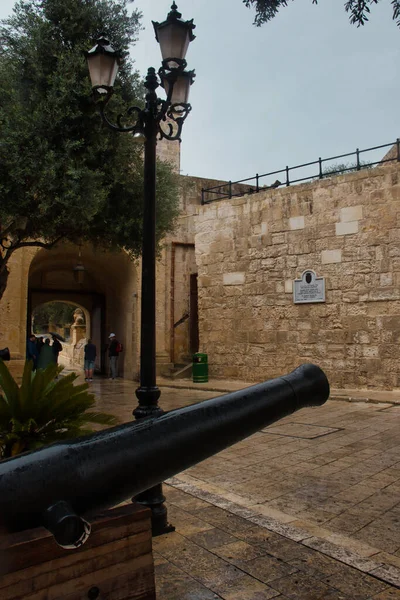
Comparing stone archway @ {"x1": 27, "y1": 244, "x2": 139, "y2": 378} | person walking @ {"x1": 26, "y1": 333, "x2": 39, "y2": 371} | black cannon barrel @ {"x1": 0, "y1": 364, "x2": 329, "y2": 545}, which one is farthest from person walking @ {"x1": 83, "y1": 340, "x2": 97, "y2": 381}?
black cannon barrel @ {"x1": 0, "y1": 364, "x2": 329, "y2": 545}

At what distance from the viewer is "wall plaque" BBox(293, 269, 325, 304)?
11.8 metres

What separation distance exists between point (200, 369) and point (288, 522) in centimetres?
A: 1010

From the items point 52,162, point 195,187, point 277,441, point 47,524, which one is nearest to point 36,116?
point 52,162

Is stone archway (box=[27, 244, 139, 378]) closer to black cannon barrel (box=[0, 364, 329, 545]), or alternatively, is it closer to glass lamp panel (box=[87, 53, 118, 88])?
glass lamp panel (box=[87, 53, 118, 88])

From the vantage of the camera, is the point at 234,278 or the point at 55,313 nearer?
A: the point at 234,278

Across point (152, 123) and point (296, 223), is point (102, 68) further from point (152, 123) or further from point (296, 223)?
point (296, 223)

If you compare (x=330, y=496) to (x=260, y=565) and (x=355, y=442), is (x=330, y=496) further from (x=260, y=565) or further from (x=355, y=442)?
(x=355, y=442)

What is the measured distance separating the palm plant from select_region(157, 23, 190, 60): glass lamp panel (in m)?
2.99

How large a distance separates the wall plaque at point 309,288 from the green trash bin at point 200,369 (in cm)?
316

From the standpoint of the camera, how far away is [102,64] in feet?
15.8

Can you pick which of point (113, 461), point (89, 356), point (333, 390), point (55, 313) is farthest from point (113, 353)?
point (55, 313)

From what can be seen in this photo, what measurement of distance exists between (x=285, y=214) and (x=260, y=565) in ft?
34.9

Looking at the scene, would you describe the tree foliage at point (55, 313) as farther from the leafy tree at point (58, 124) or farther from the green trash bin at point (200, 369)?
the leafy tree at point (58, 124)

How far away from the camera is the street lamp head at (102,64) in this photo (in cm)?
481
